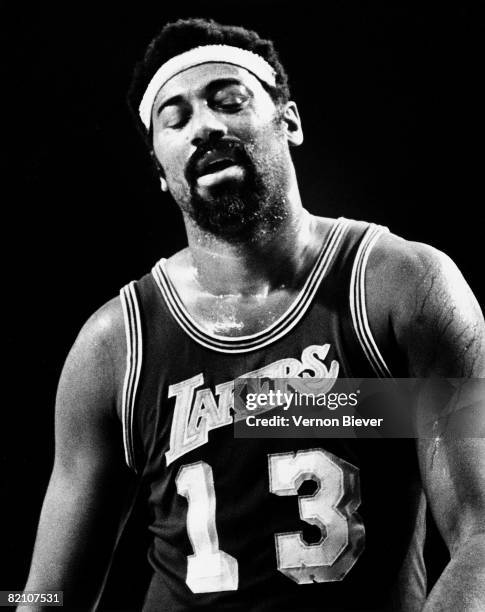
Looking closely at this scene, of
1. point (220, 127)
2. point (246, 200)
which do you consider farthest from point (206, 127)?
point (246, 200)

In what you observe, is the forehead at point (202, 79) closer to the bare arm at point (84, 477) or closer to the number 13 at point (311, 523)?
the bare arm at point (84, 477)

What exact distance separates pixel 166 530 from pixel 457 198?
92cm

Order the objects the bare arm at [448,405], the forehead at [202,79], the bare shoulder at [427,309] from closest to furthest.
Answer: the bare arm at [448,405] < the bare shoulder at [427,309] < the forehead at [202,79]

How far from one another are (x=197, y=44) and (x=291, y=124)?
0.69 feet

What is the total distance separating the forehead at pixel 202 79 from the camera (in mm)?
1527

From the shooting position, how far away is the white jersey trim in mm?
1426

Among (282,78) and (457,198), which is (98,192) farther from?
(457,198)

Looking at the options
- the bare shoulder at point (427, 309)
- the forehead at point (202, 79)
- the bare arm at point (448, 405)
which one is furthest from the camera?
the forehead at point (202, 79)

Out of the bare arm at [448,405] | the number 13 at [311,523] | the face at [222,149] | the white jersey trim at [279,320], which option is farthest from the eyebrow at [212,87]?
the number 13 at [311,523]

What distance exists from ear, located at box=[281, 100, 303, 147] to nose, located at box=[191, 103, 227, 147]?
175 millimetres

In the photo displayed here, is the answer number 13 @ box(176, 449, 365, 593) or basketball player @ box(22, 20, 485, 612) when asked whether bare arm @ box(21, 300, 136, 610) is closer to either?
basketball player @ box(22, 20, 485, 612)

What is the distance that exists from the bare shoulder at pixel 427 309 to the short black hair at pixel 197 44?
408 mm

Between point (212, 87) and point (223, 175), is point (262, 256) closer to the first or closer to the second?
point (223, 175)

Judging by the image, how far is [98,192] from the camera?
2021 millimetres
